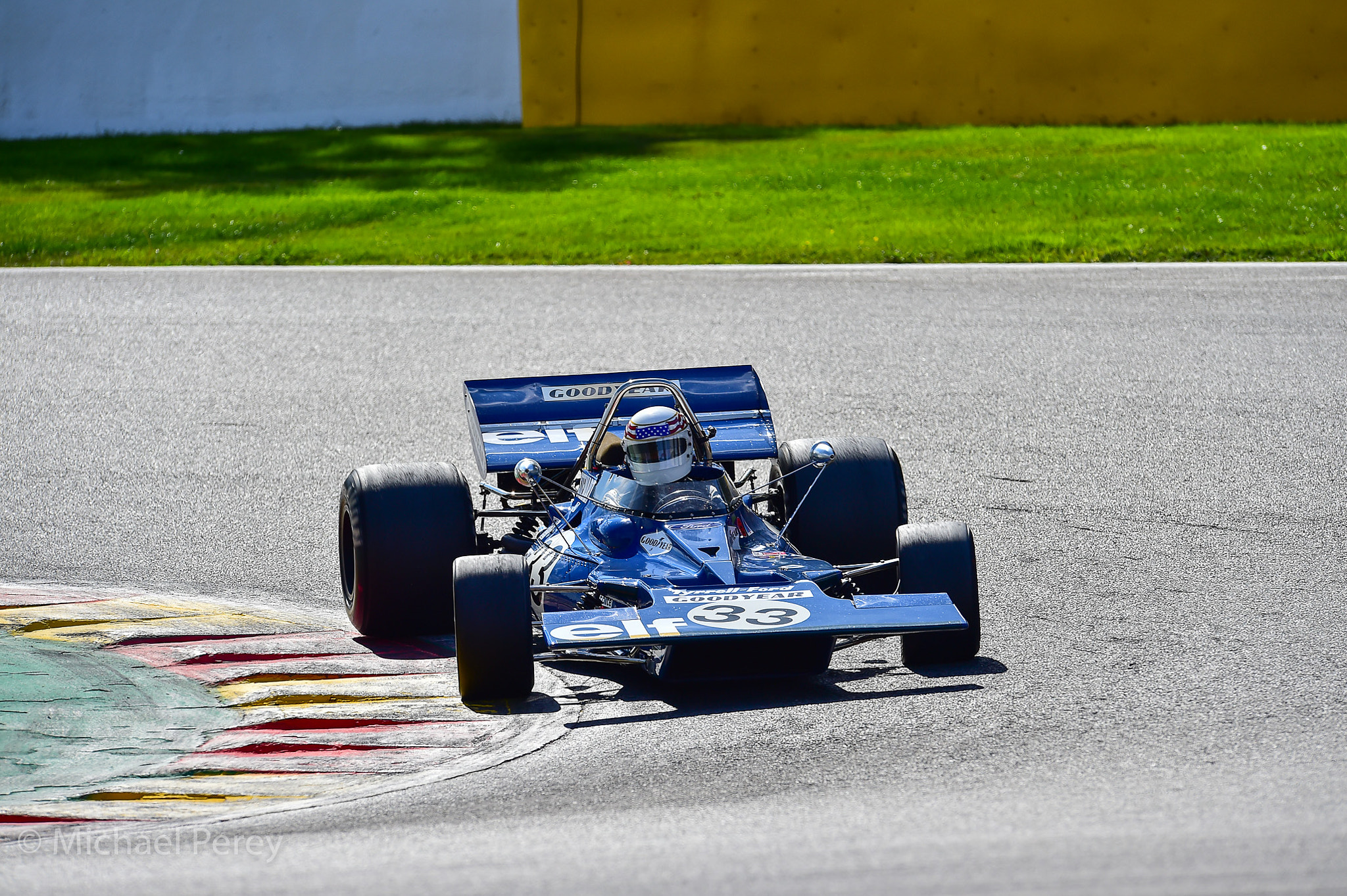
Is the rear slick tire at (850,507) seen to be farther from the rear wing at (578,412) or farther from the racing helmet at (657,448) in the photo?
the racing helmet at (657,448)

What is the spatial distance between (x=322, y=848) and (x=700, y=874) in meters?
1.16

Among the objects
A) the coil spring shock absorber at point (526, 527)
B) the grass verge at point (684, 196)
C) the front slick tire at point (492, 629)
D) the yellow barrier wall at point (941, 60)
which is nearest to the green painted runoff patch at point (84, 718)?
the front slick tire at point (492, 629)

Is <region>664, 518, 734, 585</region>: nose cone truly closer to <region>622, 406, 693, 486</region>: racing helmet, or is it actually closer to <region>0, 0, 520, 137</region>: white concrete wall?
<region>622, 406, 693, 486</region>: racing helmet

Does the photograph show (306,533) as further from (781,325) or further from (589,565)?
(781,325)

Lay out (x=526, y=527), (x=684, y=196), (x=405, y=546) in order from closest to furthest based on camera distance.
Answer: (x=405, y=546) < (x=526, y=527) < (x=684, y=196)

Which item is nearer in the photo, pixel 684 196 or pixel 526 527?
pixel 526 527

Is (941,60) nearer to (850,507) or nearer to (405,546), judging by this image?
(850,507)

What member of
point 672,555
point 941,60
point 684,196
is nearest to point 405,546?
point 672,555

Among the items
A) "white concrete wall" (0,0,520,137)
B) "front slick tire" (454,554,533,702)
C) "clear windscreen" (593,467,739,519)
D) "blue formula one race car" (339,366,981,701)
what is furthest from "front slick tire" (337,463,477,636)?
"white concrete wall" (0,0,520,137)

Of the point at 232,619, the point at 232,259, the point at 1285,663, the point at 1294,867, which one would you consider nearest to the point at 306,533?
the point at 232,619

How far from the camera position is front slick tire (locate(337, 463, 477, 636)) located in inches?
295

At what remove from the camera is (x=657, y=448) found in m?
7.29

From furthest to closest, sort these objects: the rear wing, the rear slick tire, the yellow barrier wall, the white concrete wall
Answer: the white concrete wall
the yellow barrier wall
the rear wing
the rear slick tire

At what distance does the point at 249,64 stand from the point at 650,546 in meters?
19.0
